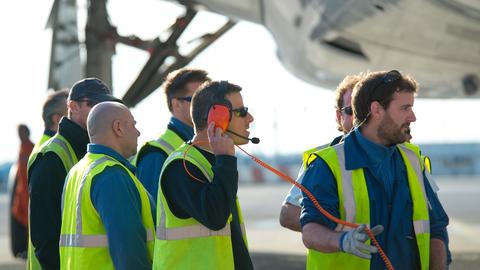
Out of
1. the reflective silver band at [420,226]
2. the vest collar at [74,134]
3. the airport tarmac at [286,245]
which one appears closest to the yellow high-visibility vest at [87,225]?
the vest collar at [74,134]

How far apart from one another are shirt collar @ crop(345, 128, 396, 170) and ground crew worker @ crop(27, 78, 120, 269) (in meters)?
1.81

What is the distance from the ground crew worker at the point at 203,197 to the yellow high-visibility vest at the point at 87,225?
0.27 meters

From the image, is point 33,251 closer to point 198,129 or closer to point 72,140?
point 72,140

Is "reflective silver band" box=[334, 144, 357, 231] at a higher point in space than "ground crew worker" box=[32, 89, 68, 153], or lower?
lower

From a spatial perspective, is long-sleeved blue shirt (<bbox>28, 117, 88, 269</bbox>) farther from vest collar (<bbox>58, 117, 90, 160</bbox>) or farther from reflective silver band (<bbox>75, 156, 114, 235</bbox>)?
reflective silver band (<bbox>75, 156, 114, 235</bbox>)

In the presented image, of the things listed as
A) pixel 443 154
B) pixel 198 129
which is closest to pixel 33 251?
pixel 198 129

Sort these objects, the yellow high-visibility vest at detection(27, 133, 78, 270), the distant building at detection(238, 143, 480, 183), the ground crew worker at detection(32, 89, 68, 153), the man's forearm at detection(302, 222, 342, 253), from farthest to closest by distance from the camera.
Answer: the distant building at detection(238, 143, 480, 183)
the ground crew worker at detection(32, 89, 68, 153)
the yellow high-visibility vest at detection(27, 133, 78, 270)
the man's forearm at detection(302, 222, 342, 253)

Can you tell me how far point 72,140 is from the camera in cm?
536

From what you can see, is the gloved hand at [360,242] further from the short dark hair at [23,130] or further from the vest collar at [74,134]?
the short dark hair at [23,130]

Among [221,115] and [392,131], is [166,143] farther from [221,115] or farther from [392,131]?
[392,131]

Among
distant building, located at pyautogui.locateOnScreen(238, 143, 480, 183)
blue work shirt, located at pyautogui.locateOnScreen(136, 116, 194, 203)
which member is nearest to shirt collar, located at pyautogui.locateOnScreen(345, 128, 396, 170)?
blue work shirt, located at pyautogui.locateOnScreen(136, 116, 194, 203)

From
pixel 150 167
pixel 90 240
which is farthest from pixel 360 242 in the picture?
pixel 150 167

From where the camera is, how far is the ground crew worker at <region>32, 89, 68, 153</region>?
6492 millimetres

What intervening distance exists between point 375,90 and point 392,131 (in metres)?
0.18
